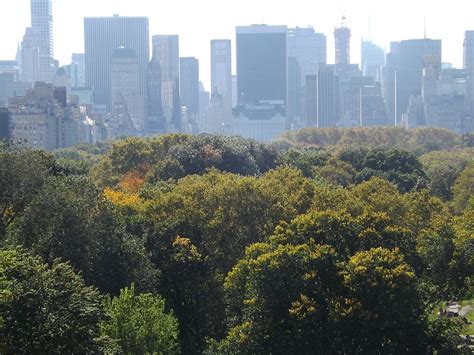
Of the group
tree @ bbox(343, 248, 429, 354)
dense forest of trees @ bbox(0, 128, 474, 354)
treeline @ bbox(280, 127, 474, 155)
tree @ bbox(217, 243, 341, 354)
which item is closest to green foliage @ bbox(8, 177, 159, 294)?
dense forest of trees @ bbox(0, 128, 474, 354)

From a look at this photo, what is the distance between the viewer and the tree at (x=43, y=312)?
3294 centimetres

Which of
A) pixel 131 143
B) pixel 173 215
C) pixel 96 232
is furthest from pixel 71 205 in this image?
pixel 131 143

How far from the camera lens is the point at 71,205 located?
46.0 metres

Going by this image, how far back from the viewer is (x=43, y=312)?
33438 mm

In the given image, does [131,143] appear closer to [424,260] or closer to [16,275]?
[424,260]

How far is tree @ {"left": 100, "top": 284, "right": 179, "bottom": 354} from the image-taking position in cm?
3828

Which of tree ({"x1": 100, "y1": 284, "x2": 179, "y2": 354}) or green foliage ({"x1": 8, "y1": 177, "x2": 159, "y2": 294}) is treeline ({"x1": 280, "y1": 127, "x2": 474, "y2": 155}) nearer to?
green foliage ({"x1": 8, "y1": 177, "x2": 159, "y2": 294})

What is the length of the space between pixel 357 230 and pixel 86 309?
1265 centimetres

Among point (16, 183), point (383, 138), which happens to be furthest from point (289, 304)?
point (383, 138)

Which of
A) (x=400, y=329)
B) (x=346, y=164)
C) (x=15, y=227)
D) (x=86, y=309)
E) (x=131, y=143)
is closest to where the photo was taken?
(x=86, y=309)

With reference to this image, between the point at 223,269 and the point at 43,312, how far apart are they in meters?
18.1

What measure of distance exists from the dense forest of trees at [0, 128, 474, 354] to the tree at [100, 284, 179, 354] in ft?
0.14

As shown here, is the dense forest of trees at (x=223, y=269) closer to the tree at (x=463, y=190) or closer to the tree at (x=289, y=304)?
the tree at (x=289, y=304)

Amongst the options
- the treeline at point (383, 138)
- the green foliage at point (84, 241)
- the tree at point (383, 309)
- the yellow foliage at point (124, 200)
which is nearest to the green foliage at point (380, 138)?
the treeline at point (383, 138)
